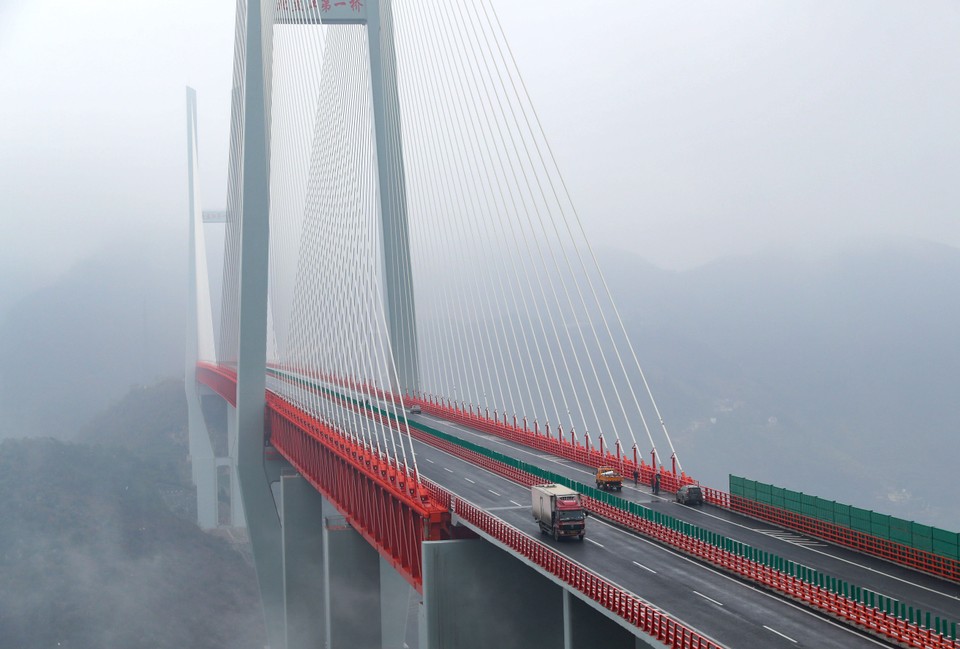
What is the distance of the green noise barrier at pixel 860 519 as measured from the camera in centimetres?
1798

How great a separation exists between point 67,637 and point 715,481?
11039cm

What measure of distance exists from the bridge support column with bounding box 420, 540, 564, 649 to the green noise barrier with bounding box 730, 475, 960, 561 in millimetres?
5454

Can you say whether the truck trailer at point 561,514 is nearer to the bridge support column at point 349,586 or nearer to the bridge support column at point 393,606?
the bridge support column at point 349,586

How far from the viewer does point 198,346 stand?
103688mm

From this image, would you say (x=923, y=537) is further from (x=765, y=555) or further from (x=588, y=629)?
(x=588, y=629)

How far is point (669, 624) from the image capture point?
12.8 meters

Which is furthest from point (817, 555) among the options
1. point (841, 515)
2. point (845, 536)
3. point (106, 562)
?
point (106, 562)

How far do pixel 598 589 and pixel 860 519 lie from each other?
842 cm

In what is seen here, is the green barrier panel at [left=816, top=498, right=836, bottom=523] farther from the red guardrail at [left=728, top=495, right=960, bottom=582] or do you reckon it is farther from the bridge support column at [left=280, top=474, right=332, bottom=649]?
the bridge support column at [left=280, top=474, right=332, bottom=649]

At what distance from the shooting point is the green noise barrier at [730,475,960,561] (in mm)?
17984

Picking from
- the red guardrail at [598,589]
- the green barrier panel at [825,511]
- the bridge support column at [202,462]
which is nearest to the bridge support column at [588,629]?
the red guardrail at [598,589]

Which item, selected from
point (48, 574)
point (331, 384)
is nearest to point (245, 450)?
point (331, 384)

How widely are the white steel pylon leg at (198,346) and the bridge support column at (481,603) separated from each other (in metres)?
83.3

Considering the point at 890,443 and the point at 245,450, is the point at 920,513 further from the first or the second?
the point at 245,450
